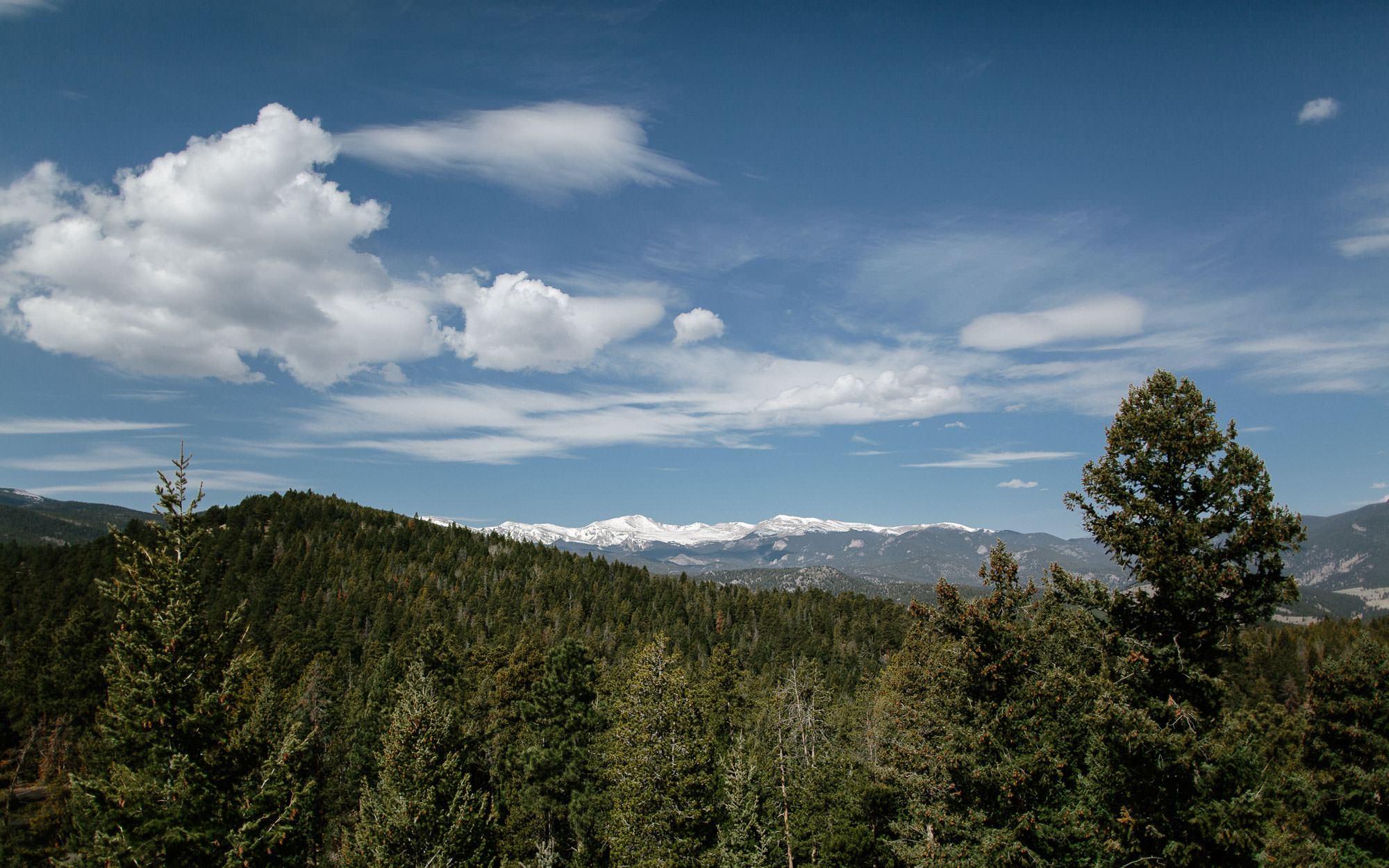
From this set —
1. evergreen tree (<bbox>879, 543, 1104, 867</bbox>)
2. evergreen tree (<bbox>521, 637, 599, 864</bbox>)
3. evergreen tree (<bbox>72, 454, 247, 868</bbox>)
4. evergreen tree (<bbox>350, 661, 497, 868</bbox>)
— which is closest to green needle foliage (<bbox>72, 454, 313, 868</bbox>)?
evergreen tree (<bbox>72, 454, 247, 868</bbox>)

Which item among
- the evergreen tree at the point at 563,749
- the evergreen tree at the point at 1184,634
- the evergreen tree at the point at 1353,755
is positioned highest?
the evergreen tree at the point at 1184,634

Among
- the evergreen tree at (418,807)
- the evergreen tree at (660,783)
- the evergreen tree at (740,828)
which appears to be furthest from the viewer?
the evergreen tree at (740,828)

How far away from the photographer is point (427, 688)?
2847 centimetres

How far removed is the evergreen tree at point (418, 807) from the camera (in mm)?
22203

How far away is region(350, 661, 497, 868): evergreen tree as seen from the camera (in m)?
22.2

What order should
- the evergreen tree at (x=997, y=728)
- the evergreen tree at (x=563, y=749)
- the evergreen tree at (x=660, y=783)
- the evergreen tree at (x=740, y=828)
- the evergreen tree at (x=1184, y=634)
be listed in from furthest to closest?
the evergreen tree at (x=563, y=749) → the evergreen tree at (x=740, y=828) → the evergreen tree at (x=660, y=783) → the evergreen tree at (x=997, y=728) → the evergreen tree at (x=1184, y=634)

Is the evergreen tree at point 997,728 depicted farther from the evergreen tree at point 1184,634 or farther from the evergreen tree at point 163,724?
the evergreen tree at point 163,724

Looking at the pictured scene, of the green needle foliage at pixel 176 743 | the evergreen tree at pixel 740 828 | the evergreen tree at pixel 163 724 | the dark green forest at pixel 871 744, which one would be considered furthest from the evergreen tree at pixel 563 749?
the evergreen tree at pixel 163 724

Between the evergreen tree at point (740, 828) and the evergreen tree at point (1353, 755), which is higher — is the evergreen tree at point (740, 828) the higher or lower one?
the lower one

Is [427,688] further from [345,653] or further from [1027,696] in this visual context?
[345,653]

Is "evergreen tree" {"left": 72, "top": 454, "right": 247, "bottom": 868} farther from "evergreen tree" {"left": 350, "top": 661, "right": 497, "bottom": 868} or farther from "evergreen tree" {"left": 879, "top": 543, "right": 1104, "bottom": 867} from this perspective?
"evergreen tree" {"left": 879, "top": 543, "right": 1104, "bottom": 867}

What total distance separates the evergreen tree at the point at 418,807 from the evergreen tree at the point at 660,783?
5819mm

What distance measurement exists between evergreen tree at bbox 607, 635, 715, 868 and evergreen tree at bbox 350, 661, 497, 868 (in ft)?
19.1

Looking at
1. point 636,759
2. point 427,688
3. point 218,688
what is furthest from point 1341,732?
point 218,688
